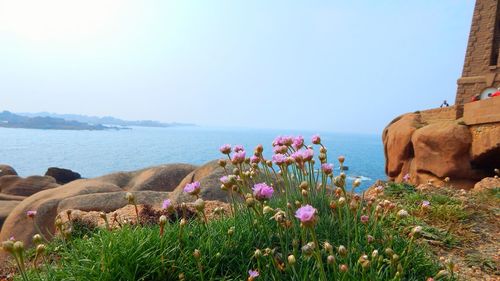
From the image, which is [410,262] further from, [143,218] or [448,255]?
[143,218]

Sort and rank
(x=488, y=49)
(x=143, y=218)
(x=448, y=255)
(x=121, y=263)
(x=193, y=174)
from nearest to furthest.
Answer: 1. (x=121, y=263)
2. (x=448, y=255)
3. (x=143, y=218)
4. (x=193, y=174)
5. (x=488, y=49)

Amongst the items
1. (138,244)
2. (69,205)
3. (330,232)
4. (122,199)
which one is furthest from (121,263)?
(69,205)

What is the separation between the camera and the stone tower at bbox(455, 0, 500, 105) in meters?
17.7

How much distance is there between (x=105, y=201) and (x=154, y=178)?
4.20m

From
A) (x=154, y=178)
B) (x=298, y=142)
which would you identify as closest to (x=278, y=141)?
(x=298, y=142)

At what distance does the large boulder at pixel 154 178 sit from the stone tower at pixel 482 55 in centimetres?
1467

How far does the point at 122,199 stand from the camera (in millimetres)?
8211

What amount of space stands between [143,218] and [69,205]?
3.92 meters

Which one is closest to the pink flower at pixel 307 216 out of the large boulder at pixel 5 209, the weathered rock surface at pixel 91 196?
the weathered rock surface at pixel 91 196

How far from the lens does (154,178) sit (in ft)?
40.5

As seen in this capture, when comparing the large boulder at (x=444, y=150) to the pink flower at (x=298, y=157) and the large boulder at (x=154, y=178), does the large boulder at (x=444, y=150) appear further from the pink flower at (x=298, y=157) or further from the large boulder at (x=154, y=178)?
the pink flower at (x=298, y=157)

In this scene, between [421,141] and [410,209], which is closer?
[410,209]

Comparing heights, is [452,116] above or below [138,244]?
above

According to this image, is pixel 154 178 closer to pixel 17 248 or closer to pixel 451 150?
pixel 451 150
